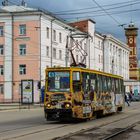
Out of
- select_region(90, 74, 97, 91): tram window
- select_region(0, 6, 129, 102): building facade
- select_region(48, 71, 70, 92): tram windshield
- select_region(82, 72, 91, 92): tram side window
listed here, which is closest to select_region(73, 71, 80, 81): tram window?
select_region(48, 71, 70, 92): tram windshield

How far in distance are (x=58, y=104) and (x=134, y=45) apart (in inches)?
4798

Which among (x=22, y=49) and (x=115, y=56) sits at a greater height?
(x=115, y=56)

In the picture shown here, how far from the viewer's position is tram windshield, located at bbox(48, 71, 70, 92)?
27.1 meters

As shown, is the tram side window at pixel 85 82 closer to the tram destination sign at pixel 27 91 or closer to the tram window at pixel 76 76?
the tram window at pixel 76 76

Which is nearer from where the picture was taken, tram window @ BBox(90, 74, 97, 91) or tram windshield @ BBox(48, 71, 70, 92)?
tram windshield @ BBox(48, 71, 70, 92)

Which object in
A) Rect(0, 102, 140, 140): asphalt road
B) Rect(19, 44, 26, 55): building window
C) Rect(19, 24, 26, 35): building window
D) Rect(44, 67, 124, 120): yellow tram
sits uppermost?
Rect(19, 24, 26, 35): building window

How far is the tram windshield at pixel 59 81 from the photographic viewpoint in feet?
88.9

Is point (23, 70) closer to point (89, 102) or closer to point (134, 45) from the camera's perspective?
point (89, 102)

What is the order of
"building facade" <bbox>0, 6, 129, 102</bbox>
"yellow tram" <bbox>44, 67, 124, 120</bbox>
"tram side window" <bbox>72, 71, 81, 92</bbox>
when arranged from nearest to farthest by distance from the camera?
"yellow tram" <bbox>44, 67, 124, 120</bbox> → "tram side window" <bbox>72, 71, 81, 92</bbox> → "building facade" <bbox>0, 6, 129, 102</bbox>

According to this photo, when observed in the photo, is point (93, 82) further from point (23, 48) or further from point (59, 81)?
point (23, 48)

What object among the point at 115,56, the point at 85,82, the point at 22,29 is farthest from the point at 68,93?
the point at 115,56

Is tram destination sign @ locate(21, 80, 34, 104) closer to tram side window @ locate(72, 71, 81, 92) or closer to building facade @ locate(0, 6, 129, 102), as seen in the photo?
building facade @ locate(0, 6, 129, 102)

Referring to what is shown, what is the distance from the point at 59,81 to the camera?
89.8 ft

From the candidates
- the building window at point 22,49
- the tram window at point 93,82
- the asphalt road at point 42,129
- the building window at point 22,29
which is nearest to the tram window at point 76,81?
the asphalt road at point 42,129
